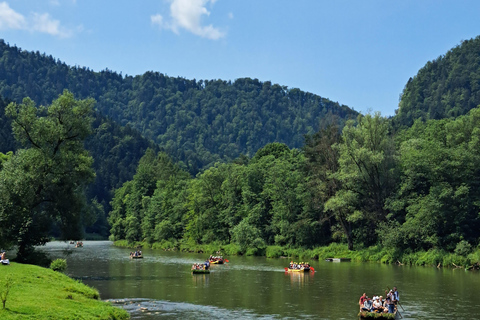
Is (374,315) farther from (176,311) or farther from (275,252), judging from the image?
(275,252)

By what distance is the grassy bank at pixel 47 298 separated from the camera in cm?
2900

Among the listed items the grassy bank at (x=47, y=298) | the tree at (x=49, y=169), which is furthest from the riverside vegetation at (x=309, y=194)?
the grassy bank at (x=47, y=298)

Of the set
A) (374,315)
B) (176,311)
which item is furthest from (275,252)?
(374,315)

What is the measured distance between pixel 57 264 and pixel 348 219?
51461 mm

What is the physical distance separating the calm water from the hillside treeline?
10.2 m

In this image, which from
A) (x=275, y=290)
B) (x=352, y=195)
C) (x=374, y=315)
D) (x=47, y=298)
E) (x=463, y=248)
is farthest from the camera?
(x=352, y=195)

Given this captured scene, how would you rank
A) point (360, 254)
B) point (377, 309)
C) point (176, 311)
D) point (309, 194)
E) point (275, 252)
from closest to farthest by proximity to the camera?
point (377, 309) → point (176, 311) → point (360, 254) → point (309, 194) → point (275, 252)

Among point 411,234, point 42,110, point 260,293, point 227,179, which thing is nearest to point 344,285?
point 260,293

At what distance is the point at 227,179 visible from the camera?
12162 cm

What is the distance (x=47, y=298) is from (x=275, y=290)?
25.7 metres

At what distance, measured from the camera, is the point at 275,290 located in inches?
2109

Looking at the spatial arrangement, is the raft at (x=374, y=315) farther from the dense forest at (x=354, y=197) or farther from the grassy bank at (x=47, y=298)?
the dense forest at (x=354, y=197)

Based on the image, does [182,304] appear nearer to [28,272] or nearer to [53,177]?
[28,272]

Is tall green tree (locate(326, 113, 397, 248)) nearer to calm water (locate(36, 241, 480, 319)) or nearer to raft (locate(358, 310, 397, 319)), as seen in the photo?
calm water (locate(36, 241, 480, 319))
